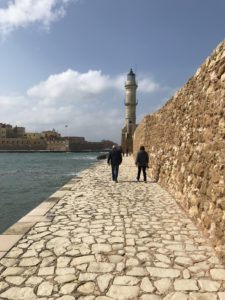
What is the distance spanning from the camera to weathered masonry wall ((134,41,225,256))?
5301 mm

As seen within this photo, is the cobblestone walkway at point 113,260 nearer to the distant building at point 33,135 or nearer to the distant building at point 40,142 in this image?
the distant building at point 40,142

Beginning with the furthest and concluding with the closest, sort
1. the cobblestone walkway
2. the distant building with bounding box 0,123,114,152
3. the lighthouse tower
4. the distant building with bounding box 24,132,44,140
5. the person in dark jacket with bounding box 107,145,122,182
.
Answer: the distant building with bounding box 24,132,44,140, the distant building with bounding box 0,123,114,152, the lighthouse tower, the person in dark jacket with bounding box 107,145,122,182, the cobblestone walkway

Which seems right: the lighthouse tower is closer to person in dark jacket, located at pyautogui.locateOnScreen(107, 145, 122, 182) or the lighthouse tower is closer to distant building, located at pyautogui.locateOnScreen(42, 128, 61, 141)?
person in dark jacket, located at pyautogui.locateOnScreen(107, 145, 122, 182)

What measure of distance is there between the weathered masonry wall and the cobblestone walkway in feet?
1.45

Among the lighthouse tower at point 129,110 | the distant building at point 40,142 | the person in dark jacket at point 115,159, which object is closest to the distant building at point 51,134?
the distant building at point 40,142

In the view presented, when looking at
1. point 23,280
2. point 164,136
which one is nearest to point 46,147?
point 164,136

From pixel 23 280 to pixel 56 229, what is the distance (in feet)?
7.46

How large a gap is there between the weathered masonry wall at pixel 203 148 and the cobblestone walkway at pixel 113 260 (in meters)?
0.44

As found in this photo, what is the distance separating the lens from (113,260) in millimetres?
4637

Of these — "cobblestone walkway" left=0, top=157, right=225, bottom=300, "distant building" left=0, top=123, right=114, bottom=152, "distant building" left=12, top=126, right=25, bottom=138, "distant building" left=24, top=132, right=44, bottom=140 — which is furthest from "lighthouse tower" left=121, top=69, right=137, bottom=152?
"distant building" left=12, top=126, right=25, bottom=138

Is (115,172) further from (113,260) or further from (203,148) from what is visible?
(113,260)

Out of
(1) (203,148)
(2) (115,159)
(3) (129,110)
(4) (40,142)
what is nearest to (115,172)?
(2) (115,159)

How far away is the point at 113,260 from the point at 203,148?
3050mm

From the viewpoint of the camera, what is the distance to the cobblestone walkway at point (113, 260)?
374 centimetres
